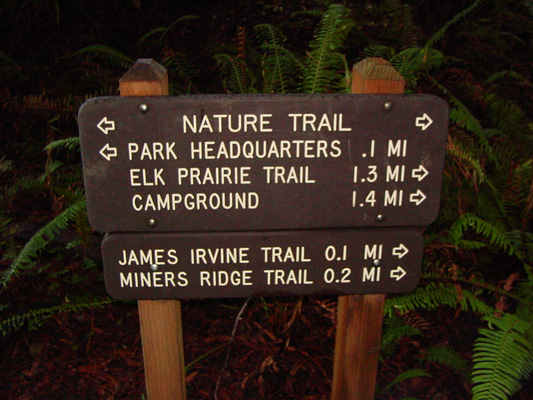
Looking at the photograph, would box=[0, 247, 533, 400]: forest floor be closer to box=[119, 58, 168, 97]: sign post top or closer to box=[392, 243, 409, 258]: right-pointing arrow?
box=[392, 243, 409, 258]: right-pointing arrow

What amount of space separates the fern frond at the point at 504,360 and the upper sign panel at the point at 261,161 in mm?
723

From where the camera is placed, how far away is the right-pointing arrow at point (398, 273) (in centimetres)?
165

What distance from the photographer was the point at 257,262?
5.35 feet

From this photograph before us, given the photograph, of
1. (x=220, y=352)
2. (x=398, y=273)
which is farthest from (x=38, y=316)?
(x=398, y=273)

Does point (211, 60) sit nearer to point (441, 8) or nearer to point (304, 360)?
point (441, 8)

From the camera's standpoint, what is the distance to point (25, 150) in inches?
169

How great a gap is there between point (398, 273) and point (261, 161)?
601mm

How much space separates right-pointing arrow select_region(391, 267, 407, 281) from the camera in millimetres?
1651

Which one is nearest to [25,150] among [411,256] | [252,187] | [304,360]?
[304,360]

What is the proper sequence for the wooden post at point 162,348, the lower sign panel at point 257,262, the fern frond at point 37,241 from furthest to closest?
the fern frond at point 37,241, the wooden post at point 162,348, the lower sign panel at point 257,262

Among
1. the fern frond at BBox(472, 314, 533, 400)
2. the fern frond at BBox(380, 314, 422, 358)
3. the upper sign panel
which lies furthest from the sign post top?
the fern frond at BBox(380, 314, 422, 358)

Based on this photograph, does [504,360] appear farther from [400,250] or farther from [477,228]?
[477,228]

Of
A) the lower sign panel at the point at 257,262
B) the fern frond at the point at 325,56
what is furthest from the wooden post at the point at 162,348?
the fern frond at the point at 325,56

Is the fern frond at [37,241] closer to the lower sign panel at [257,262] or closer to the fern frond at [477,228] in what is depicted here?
the lower sign panel at [257,262]
